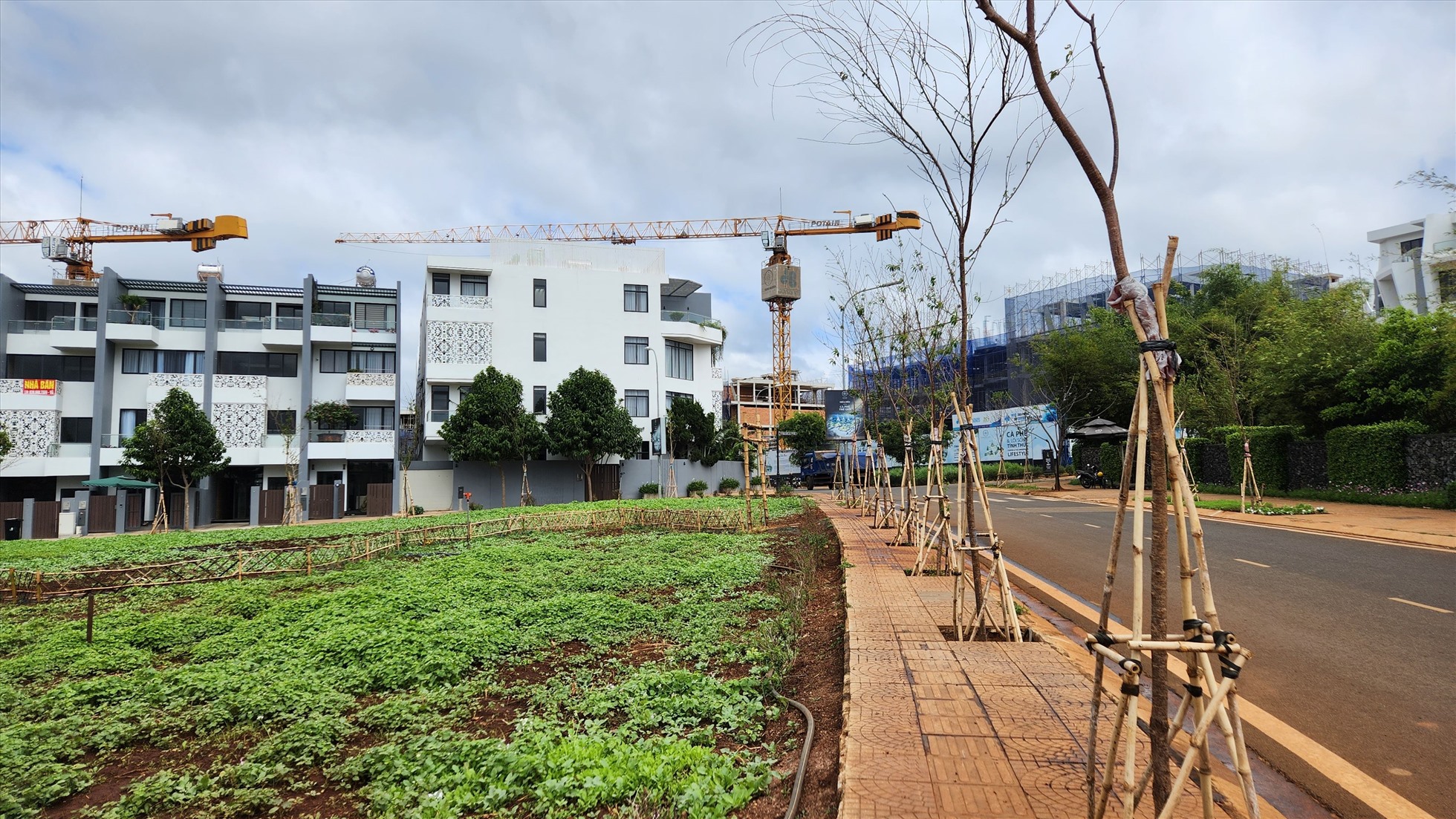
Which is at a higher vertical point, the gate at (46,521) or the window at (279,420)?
the window at (279,420)

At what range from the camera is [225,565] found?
1380 cm

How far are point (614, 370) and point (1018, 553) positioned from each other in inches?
1146

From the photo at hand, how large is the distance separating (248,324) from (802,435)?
37.1m

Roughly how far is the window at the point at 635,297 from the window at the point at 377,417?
1316cm

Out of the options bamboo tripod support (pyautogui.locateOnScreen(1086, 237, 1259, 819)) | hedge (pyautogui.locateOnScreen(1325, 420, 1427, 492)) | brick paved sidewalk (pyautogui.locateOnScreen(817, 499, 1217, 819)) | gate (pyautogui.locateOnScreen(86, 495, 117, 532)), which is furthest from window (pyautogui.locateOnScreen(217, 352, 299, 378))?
hedge (pyautogui.locateOnScreen(1325, 420, 1427, 492))

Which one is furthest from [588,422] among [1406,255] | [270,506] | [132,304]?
[1406,255]

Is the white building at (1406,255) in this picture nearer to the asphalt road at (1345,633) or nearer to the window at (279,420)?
the asphalt road at (1345,633)

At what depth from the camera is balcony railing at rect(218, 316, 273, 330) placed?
116ft

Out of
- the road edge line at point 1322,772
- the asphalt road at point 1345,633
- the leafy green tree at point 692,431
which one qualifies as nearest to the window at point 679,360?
the leafy green tree at point 692,431

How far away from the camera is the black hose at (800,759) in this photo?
12.0 ft

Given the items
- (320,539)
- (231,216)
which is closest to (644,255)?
(320,539)

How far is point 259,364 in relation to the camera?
3628 cm

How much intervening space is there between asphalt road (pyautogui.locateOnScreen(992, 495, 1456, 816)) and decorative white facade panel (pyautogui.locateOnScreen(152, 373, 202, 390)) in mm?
36164

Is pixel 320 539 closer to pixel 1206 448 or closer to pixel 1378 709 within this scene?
pixel 1378 709
